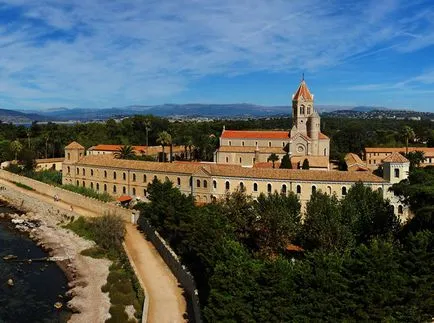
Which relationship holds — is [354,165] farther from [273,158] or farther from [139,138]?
[139,138]

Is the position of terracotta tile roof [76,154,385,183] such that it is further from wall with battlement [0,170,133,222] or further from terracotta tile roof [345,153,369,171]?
terracotta tile roof [345,153,369,171]

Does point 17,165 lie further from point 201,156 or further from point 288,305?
point 288,305

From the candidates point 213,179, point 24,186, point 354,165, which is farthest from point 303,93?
point 24,186

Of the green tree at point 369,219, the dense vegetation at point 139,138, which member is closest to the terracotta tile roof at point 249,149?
the dense vegetation at point 139,138

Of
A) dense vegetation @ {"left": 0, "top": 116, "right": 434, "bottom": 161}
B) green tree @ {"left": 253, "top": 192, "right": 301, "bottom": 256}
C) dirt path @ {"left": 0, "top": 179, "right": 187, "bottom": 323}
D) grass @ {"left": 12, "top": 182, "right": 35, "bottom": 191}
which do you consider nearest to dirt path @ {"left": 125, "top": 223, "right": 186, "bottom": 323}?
dirt path @ {"left": 0, "top": 179, "right": 187, "bottom": 323}

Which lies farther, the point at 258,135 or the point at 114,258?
the point at 258,135

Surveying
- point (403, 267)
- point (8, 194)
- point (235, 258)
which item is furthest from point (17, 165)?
point (403, 267)
